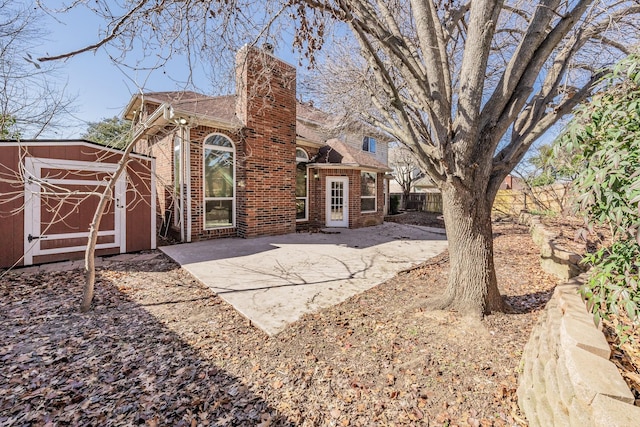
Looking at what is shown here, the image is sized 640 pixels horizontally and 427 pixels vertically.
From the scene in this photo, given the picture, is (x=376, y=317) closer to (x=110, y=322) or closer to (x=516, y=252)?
(x=110, y=322)

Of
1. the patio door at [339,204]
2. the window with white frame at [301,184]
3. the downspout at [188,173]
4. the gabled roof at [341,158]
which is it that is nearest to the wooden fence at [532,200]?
the gabled roof at [341,158]

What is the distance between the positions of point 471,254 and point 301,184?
842 centimetres

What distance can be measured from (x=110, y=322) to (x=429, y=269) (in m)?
5.36

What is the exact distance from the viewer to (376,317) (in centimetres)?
343

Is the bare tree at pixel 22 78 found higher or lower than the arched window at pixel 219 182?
higher

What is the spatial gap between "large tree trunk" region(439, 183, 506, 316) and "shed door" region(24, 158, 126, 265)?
21.2ft

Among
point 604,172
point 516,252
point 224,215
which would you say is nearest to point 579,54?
point 516,252

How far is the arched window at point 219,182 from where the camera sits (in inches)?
325

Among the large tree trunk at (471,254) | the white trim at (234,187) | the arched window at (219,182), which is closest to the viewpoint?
the large tree trunk at (471,254)

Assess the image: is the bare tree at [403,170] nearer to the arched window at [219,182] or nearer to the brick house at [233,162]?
the brick house at [233,162]

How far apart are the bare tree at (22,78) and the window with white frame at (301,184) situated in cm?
769

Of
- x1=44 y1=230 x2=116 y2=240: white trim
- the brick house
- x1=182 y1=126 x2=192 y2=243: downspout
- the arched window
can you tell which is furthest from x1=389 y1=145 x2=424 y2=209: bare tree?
x1=44 y1=230 x2=116 y2=240: white trim

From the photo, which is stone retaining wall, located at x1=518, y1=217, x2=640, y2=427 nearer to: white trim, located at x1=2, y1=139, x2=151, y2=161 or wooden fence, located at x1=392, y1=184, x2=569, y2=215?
white trim, located at x1=2, y1=139, x2=151, y2=161

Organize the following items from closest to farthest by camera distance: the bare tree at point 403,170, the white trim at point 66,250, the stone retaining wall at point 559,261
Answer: the stone retaining wall at point 559,261 < the white trim at point 66,250 < the bare tree at point 403,170
